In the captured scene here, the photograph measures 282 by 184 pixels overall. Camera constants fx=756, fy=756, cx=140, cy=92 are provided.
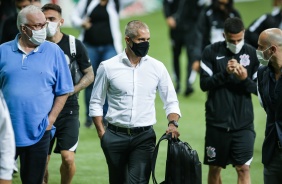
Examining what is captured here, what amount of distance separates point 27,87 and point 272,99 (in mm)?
2362

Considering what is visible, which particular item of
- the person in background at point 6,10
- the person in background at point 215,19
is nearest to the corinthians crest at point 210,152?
the person in background at point 6,10

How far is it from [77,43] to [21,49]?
1577 mm

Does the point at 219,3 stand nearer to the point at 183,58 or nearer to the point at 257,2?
the point at 183,58

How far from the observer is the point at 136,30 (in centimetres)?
773

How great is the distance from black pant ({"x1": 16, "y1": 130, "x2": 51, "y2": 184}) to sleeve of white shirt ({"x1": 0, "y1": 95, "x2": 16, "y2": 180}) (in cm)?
158

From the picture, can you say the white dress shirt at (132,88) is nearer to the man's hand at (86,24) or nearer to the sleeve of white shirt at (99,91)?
the sleeve of white shirt at (99,91)

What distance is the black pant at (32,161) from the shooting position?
736 cm

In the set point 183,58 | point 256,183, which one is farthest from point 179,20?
point 256,183

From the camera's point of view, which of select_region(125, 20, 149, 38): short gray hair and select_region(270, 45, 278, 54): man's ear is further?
select_region(125, 20, 149, 38): short gray hair

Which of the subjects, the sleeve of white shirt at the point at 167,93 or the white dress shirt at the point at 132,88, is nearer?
the white dress shirt at the point at 132,88

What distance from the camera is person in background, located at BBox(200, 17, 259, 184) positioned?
28.7 feet

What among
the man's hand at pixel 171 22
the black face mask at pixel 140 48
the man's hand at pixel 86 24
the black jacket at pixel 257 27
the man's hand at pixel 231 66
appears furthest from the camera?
the man's hand at pixel 171 22

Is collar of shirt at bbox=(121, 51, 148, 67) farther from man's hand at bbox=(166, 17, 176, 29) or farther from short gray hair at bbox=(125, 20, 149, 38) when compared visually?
man's hand at bbox=(166, 17, 176, 29)

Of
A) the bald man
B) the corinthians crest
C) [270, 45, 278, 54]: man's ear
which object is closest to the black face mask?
the bald man
